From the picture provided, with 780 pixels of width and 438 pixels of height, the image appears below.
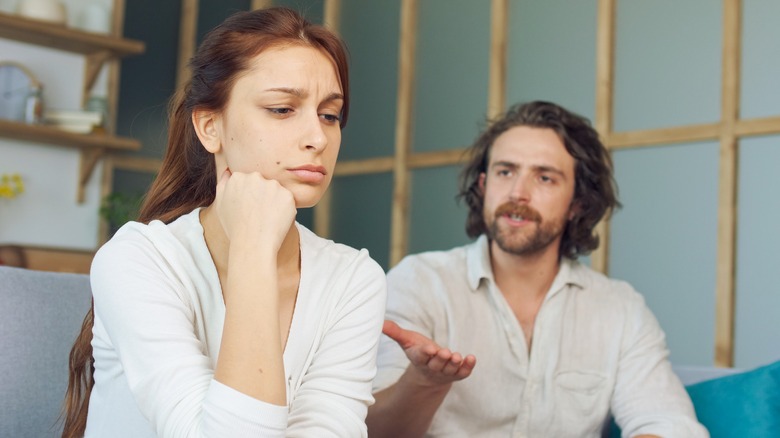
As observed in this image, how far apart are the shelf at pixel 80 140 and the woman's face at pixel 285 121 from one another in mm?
3785

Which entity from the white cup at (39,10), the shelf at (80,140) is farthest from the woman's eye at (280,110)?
the white cup at (39,10)

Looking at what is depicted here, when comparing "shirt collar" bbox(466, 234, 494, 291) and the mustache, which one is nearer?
→ "shirt collar" bbox(466, 234, 494, 291)

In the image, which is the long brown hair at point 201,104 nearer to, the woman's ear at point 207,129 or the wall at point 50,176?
the woman's ear at point 207,129

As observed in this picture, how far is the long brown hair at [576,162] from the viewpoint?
2566 millimetres

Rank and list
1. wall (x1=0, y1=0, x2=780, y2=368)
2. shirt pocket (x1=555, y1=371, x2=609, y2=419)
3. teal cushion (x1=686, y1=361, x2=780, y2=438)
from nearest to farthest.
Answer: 1. teal cushion (x1=686, y1=361, x2=780, y2=438)
2. shirt pocket (x1=555, y1=371, x2=609, y2=419)
3. wall (x1=0, y1=0, x2=780, y2=368)

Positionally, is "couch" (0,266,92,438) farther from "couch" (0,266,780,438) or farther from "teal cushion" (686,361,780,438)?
"teal cushion" (686,361,780,438)

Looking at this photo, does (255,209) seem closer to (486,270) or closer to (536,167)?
(486,270)

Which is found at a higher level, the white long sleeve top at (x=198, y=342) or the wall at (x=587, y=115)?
the wall at (x=587, y=115)

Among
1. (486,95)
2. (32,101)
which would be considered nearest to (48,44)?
(32,101)

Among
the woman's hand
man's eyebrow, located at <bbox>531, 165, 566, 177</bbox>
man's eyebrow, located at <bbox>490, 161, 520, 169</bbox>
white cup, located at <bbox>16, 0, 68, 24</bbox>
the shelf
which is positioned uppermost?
white cup, located at <bbox>16, 0, 68, 24</bbox>

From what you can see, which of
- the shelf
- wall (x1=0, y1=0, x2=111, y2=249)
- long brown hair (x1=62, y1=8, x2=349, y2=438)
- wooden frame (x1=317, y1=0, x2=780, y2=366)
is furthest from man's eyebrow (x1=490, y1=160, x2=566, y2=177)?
wall (x1=0, y1=0, x2=111, y2=249)

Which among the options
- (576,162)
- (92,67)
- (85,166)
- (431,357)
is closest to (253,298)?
(431,357)

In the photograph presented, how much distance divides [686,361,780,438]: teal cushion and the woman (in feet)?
3.19

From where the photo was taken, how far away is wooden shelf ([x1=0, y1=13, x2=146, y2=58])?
484 centimetres
